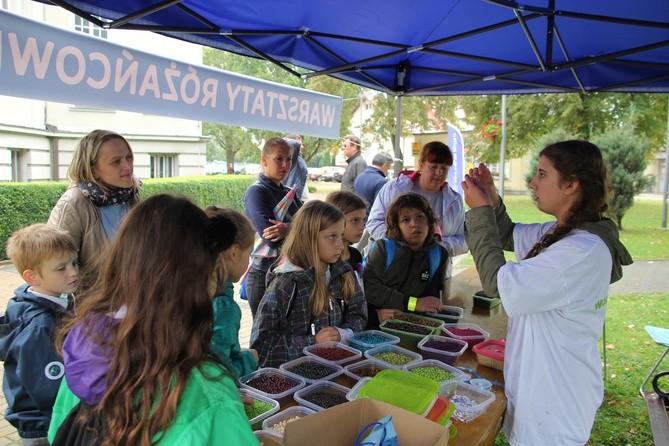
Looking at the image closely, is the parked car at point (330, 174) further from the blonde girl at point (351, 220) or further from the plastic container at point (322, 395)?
the plastic container at point (322, 395)

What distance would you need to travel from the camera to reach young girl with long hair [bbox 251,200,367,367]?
2.31m

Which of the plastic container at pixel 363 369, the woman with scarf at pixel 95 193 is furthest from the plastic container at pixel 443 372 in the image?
the woman with scarf at pixel 95 193

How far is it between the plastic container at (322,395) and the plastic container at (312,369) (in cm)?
3

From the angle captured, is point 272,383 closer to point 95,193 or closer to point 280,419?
point 280,419

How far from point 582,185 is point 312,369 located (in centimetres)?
124

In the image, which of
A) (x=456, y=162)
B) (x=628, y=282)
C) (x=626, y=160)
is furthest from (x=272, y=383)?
(x=626, y=160)

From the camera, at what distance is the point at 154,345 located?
102 centimetres

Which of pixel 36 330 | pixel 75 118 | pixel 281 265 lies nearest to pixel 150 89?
pixel 281 265

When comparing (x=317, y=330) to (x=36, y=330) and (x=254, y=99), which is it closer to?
(x=36, y=330)

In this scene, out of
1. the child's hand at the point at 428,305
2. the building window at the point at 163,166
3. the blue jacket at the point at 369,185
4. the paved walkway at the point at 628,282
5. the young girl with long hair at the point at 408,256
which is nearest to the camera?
the child's hand at the point at 428,305

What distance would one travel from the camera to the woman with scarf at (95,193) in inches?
102

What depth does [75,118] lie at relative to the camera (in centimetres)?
1231

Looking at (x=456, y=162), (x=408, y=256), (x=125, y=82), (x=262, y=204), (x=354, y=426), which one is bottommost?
(x=354, y=426)

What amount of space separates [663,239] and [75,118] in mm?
15337
